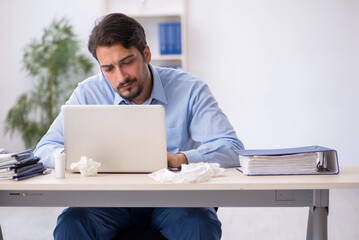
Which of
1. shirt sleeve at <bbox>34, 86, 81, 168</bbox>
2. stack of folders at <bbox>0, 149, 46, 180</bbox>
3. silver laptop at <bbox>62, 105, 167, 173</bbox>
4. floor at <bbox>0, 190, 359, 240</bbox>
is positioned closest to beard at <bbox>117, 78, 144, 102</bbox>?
shirt sleeve at <bbox>34, 86, 81, 168</bbox>

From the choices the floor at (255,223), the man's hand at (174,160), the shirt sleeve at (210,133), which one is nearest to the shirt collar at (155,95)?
the shirt sleeve at (210,133)

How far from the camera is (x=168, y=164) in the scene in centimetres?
181

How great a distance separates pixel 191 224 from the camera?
69.6 inches

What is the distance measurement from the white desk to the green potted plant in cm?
354

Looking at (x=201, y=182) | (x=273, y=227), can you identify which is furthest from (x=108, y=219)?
(x=273, y=227)

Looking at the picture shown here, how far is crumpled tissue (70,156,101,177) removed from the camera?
1645 millimetres

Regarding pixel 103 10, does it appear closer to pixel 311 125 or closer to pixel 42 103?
pixel 42 103

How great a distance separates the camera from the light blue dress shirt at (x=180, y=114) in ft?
6.52

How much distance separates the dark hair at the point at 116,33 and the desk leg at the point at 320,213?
0.99 metres

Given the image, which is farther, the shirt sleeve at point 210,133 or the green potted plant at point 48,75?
the green potted plant at point 48,75

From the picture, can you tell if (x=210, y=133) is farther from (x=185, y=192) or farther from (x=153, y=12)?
(x=153, y=12)

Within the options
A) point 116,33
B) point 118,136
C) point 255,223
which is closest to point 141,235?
point 118,136

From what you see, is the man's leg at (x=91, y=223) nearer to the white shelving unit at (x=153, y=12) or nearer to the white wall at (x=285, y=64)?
the white shelving unit at (x=153, y=12)

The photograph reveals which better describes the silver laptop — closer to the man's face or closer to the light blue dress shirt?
the light blue dress shirt
